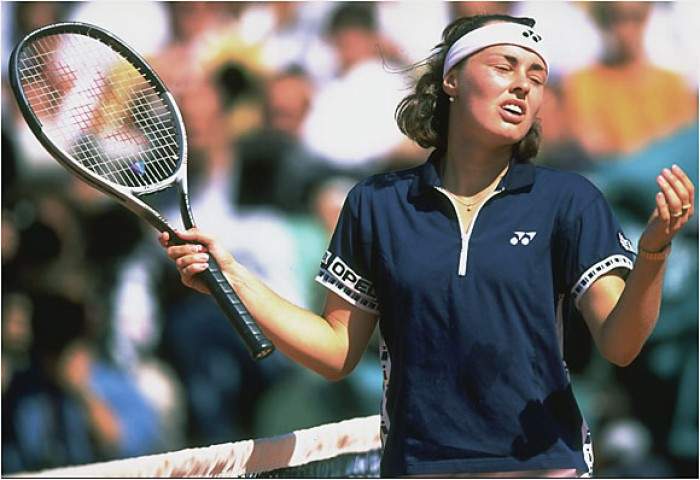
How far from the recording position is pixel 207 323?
7.27 metres

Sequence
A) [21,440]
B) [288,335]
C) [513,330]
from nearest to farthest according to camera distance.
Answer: [513,330] < [288,335] < [21,440]

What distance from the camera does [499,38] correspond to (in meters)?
3.48

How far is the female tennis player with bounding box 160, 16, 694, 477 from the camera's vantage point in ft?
10.7

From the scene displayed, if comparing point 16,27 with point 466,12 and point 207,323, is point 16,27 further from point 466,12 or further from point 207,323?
point 466,12

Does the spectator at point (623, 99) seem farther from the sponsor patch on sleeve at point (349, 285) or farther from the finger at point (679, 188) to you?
the finger at point (679, 188)

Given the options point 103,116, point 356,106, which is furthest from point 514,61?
point 356,106

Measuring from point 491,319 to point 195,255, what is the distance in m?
0.69

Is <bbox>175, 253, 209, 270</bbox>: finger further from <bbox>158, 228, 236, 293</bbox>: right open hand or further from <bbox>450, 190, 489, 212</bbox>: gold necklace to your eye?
<bbox>450, 190, 489, 212</bbox>: gold necklace

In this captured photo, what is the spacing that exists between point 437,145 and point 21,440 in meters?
3.93

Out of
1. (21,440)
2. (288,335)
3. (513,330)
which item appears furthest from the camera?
(21,440)

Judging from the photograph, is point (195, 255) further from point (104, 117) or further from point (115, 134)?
point (104, 117)

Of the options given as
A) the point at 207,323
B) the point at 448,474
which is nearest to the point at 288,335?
the point at 448,474

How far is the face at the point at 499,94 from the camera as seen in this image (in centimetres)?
341

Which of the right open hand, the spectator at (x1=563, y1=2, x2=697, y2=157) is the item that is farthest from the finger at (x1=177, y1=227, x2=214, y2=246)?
the spectator at (x1=563, y1=2, x2=697, y2=157)
